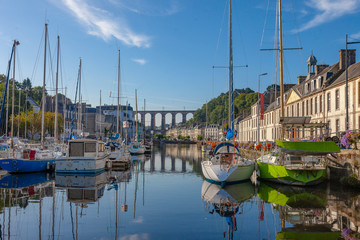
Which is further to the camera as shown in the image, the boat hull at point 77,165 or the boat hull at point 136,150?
the boat hull at point 136,150

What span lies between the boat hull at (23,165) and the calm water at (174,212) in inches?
230

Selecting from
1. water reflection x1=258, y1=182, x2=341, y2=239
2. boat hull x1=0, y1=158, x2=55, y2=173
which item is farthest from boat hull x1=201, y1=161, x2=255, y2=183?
boat hull x1=0, y1=158, x2=55, y2=173

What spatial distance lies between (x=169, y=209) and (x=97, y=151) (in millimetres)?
14079

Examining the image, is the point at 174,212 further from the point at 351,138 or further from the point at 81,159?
the point at 81,159

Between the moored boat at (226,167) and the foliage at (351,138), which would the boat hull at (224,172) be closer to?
the moored boat at (226,167)

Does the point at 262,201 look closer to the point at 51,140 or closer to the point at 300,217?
the point at 300,217

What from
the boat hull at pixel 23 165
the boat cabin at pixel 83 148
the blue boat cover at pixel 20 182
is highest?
the boat cabin at pixel 83 148

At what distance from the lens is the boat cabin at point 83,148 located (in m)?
26.3

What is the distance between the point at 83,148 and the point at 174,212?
1488 cm

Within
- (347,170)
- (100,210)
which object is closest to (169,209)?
(100,210)

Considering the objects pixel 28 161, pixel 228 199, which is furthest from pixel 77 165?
pixel 228 199

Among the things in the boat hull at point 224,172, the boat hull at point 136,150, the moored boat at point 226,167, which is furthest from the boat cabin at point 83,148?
the boat hull at point 136,150

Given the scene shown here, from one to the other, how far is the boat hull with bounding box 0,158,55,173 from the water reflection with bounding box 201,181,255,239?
49.2ft

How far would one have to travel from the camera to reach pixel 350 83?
100 feet
